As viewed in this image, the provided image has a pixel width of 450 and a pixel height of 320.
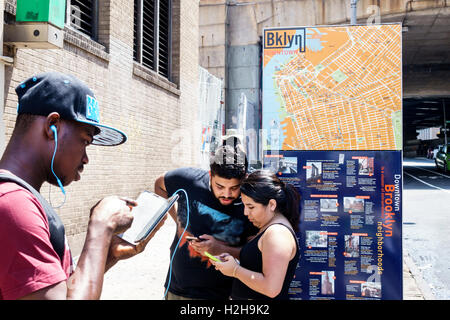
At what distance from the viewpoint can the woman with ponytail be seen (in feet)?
7.77

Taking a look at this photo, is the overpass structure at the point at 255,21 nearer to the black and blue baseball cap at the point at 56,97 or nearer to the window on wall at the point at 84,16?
the window on wall at the point at 84,16

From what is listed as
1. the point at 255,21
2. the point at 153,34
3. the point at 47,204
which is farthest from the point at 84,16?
the point at 255,21

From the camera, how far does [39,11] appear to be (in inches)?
217

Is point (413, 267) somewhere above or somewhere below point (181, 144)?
below

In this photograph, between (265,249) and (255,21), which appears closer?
(265,249)

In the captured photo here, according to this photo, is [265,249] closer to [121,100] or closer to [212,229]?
[212,229]

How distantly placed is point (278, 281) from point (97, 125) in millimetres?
1368

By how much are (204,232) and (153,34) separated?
9.01m

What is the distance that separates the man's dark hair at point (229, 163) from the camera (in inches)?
111

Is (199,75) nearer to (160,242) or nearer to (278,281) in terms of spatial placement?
(160,242)

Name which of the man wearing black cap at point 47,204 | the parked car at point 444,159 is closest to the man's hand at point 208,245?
the man wearing black cap at point 47,204

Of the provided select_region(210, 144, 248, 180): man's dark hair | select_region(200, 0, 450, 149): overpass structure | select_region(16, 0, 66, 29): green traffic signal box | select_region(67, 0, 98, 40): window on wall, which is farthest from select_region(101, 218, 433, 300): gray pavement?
select_region(200, 0, 450, 149): overpass structure
